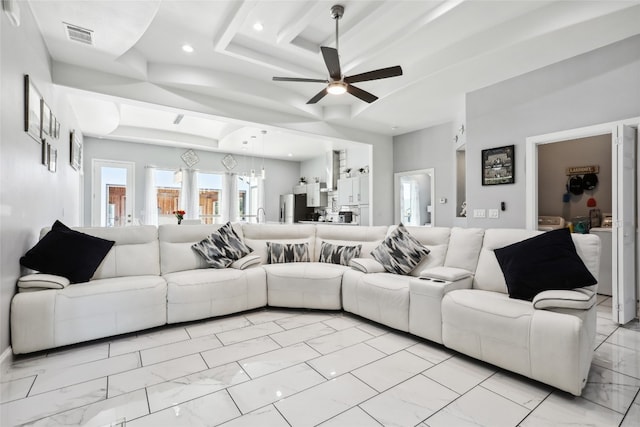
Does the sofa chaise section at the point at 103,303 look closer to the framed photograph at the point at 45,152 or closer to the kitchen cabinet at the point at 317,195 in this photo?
the framed photograph at the point at 45,152

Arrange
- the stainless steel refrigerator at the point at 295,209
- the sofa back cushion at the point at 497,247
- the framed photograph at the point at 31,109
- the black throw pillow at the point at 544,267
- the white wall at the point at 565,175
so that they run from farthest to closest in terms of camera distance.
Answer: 1. the stainless steel refrigerator at the point at 295,209
2. the white wall at the point at 565,175
3. the framed photograph at the point at 31,109
4. the sofa back cushion at the point at 497,247
5. the black throw pillow at the point at 544,267

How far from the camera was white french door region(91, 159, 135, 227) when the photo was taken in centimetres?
711

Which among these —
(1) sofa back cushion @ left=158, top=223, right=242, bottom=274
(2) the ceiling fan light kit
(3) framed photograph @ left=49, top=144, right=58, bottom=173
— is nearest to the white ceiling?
(2) the ceiling fan light kit

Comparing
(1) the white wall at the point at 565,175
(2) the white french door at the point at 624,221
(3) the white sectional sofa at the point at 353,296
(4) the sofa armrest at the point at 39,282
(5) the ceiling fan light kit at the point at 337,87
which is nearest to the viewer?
(3) the white sectional sofa at the point at 353,296

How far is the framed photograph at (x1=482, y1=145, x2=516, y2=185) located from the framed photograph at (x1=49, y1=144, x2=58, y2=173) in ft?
17.4

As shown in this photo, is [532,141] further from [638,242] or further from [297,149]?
[297,149]

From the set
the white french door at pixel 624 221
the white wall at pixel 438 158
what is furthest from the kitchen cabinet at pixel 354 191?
the white french door at pixel 624 221

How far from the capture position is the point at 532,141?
3830mm

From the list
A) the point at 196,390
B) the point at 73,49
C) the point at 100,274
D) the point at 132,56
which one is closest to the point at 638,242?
the point at 196,390

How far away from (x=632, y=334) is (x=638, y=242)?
0.96 m

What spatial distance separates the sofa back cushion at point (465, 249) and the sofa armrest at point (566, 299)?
0.82 meters

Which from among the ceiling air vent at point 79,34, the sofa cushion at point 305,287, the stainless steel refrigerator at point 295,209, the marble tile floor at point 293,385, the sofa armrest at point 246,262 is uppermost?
the ceiling air vent at point 79,34

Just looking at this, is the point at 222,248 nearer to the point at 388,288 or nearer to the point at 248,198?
the point at 388,288

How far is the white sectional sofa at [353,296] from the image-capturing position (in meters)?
1.94
